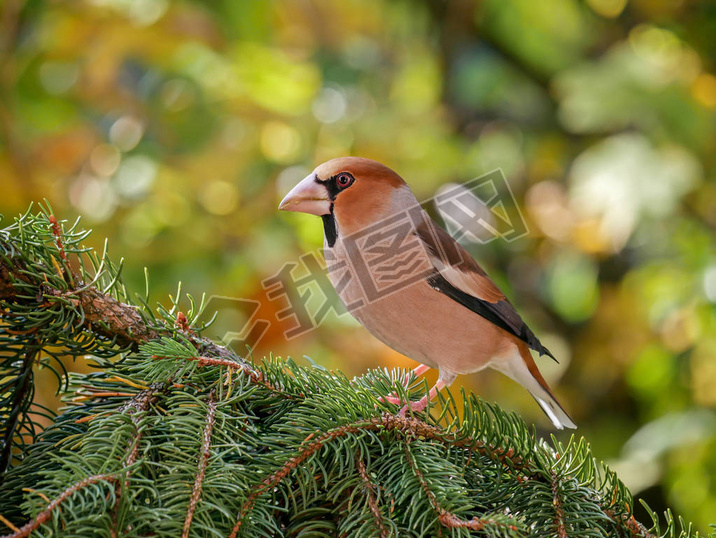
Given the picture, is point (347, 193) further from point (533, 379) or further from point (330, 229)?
point (533, 379)

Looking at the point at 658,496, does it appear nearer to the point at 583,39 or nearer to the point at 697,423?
the point at 697,423

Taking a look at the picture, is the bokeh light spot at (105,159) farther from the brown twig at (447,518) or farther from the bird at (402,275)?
the brown twig at (447,518)

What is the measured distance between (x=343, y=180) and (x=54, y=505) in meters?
1.11

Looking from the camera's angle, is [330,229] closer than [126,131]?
Yes

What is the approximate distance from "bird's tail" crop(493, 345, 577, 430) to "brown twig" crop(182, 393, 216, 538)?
1.07 m

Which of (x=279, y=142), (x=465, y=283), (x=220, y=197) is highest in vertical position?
(x=279, y=142)

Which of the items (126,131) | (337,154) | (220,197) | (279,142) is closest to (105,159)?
(126,131)

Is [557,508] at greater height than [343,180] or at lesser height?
lesser

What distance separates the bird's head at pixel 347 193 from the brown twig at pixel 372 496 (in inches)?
29.9

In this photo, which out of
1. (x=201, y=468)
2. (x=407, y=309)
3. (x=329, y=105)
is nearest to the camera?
(x=201, y=468)

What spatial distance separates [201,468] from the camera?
1029 mm

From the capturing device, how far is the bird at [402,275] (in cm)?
170

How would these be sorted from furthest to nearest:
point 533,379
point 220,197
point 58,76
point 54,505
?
point 220,197, point 58,76, point 533,379, point 54,505

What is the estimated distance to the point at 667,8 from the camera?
3822 mm
